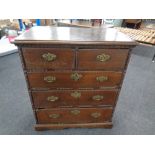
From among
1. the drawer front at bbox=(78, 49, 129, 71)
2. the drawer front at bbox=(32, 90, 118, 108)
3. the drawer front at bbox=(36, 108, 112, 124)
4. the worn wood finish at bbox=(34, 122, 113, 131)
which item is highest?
the drawer front at bbox=(78, 49, 129, 71)

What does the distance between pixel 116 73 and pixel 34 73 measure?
0.68 metres

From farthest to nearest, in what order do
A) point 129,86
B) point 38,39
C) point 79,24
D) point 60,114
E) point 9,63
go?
point 79,24 < point 9,63 < point 129,86 < point 60,114 < point 38,39

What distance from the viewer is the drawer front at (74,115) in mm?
1468

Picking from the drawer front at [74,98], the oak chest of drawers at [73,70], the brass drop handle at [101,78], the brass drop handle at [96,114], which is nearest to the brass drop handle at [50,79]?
the oak chest of drawers at [73,70]

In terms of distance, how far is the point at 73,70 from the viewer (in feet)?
3.76

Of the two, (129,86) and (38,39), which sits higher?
(38,39)

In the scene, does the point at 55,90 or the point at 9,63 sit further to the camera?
the point at 9,63

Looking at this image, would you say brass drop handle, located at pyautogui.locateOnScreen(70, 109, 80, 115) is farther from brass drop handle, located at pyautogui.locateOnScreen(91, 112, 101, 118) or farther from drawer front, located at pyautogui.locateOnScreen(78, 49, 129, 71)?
drawer front, located at pyautogui.locateOnScreen(78, 49, 129, 71)

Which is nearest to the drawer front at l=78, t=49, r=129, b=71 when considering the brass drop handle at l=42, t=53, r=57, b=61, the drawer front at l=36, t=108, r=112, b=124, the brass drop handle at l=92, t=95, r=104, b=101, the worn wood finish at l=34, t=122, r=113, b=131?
the brass drop handle at l=42, t=53, r=57, b=61

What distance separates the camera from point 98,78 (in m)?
1.21

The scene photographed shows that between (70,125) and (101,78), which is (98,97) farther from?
(70,125)

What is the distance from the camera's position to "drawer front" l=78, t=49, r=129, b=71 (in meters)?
1.06

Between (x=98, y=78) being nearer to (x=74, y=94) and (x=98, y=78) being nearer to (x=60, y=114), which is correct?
(x=74, y=94)
